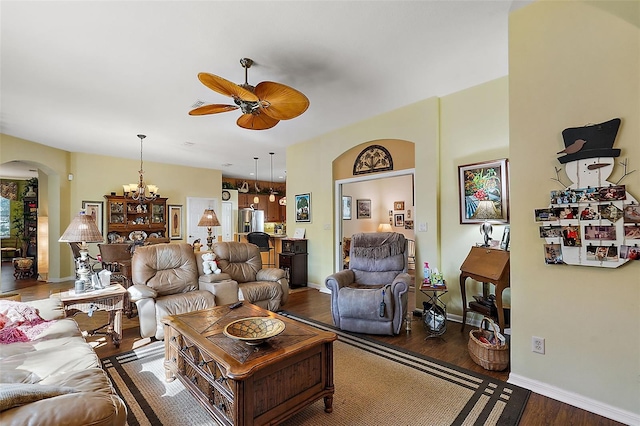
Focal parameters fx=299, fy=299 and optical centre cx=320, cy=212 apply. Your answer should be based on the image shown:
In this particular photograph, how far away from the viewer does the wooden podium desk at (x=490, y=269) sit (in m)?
2.81

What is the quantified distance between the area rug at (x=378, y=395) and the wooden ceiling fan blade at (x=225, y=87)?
7.46ft

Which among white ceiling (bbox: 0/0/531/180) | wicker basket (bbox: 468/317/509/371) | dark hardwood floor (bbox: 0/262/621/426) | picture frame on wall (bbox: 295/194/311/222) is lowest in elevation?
dark hardwood floor (bbox: 0/262/621/426)

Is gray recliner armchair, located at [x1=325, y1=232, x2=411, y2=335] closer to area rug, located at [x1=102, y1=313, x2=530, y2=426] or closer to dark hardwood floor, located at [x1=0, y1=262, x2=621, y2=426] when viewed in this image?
dark hardwood floor, located at [x1=0, y1=262, x2=621, y2=426]

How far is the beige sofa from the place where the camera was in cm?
93

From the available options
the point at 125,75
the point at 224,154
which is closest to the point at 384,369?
the point at 125,75

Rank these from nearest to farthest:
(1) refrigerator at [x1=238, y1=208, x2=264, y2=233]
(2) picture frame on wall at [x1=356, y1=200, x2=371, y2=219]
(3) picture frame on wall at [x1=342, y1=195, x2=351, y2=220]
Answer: (3) picture frame on wall at [x1=342, y1=195, x2=351, y2=220], (2) picture frame on wall at [x1=356, y1=200, x2=371, y2=219], (1) refrigerator at [x1=238, y1=208, x2=264, y2=233]

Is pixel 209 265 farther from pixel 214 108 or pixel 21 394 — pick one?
pixel 21 394

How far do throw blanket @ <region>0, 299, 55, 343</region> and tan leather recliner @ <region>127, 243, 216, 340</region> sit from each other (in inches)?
33.9

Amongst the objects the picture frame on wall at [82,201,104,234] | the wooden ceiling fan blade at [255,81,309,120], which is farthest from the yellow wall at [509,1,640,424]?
the picture frame on wall at [82,201,104,234]

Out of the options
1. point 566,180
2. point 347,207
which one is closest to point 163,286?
point 566,180

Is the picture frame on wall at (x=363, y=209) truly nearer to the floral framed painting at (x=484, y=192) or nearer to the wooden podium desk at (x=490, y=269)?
the floral framed painting at (x=484, y=192)

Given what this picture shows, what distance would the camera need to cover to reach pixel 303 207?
587 centimetres

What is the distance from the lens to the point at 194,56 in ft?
9.53

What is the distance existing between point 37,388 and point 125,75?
3244 millimetres
